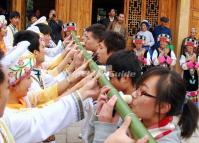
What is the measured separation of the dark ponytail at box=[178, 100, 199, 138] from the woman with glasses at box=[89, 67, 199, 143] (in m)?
0.03

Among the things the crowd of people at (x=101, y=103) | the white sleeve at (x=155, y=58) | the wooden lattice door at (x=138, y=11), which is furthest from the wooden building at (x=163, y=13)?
the crowd of people at (x=101, y=103)

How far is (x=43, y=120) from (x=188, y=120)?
83 centimetres

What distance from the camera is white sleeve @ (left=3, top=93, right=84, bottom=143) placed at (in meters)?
2.49

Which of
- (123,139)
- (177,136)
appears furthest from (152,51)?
(123,139)

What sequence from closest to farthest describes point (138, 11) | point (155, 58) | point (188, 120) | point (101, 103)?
point (101, 103), point (188, 120), point (155, 58), point (138, 11)

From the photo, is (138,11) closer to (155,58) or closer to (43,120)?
(155,58)

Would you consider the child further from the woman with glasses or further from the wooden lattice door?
the woman with glasses

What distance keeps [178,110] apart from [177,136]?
0.57ft

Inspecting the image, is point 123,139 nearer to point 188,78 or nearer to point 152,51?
point 188,78

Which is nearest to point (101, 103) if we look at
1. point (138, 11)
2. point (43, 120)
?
point (43, 120)

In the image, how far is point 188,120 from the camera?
8.32 ft

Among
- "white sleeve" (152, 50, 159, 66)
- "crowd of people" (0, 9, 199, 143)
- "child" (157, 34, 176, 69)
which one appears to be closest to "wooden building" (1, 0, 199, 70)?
"child" (157, 34, 176, 69)

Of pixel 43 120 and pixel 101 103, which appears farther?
pixel 43 120

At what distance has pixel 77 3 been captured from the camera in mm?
12734
